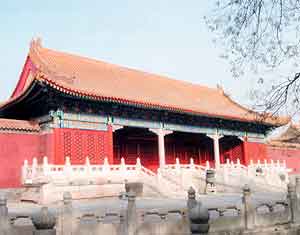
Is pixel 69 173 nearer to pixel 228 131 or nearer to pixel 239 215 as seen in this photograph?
pixel 239 215

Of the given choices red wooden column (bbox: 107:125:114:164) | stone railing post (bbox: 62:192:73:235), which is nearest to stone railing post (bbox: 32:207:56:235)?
stone railing post (bbox: 62:192:73:235)

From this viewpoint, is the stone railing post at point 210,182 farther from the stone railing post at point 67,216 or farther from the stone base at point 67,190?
the stone railing post at point 67,216

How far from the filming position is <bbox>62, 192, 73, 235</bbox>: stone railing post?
7230 millimetres

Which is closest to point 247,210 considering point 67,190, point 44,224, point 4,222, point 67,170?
point 4,222

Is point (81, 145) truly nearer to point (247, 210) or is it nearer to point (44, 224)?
point (247, 210)

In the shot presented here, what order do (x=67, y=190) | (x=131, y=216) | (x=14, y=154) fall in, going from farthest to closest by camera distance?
(x=14, y=154), (x=67, y=190), (x=131, y=216)

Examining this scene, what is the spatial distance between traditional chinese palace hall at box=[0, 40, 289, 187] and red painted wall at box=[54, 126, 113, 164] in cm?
4

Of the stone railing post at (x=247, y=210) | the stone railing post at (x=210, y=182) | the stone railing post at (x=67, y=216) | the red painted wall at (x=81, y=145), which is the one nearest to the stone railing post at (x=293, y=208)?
the stone railing post at (x=247, y=210)

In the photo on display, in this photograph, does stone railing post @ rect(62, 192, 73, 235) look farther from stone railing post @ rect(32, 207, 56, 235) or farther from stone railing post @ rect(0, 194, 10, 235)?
stone railing post @ rect(32, 207, 56, 235)

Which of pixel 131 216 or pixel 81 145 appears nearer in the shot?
pixel 131 216

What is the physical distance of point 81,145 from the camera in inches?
657

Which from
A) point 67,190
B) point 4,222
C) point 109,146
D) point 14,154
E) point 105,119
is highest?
point 105,119

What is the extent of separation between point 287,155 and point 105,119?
1664 cm

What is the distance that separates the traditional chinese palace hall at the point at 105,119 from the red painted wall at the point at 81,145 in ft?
0.13
